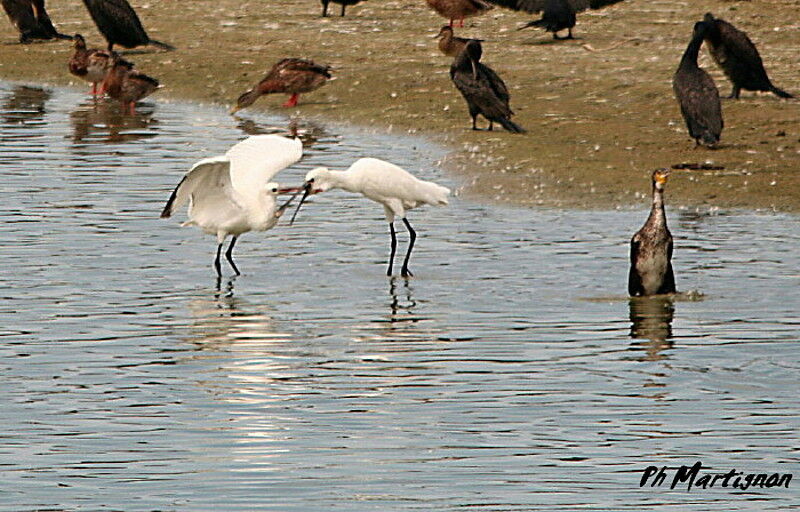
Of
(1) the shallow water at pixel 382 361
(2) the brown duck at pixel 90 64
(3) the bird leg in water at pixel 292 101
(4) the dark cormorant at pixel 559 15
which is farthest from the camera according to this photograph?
(4) the dark cormorant at pixel 559 15

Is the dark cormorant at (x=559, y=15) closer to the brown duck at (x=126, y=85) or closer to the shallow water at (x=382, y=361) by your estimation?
the brown duck at (x=126, y=85)

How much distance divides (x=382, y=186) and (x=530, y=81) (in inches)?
385

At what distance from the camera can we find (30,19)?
94.8 ft

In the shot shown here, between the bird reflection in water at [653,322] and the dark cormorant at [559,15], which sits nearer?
the bird reflection in water at [653,322]

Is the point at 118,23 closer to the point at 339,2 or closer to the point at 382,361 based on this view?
the point at 339,2

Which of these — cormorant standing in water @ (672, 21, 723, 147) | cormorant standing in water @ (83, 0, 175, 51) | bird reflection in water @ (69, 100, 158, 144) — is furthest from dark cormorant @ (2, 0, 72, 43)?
cormorant standing in water @ (672, 21, 723, 147)

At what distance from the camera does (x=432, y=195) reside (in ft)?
43.5

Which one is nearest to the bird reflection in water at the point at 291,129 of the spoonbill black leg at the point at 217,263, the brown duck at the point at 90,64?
the brown duck at the point at 90,64

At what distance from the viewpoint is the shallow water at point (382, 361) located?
24.7 feet

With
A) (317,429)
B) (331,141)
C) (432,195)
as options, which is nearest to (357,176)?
(432,195)

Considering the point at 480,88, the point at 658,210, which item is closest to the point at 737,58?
the point at 480,88

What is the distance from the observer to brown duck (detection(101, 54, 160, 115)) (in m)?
22.7

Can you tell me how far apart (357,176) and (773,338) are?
368 cm

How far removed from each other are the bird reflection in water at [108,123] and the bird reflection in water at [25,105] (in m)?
0.49
